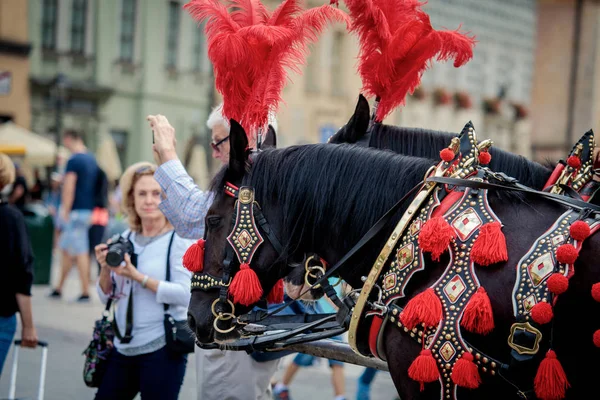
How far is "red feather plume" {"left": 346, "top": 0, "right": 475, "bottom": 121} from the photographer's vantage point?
3.34 metres

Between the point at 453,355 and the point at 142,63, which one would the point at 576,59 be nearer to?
the point at 453,355

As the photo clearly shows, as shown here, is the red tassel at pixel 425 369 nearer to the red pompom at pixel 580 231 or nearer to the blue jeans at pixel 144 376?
the red pompom at pixel 580 231

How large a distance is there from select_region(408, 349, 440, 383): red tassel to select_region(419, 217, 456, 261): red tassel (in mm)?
312

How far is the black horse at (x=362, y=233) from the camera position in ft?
7.97

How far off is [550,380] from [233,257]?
4.06 feet

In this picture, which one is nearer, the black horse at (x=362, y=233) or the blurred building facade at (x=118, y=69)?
the black horse at (x=362, y=233)

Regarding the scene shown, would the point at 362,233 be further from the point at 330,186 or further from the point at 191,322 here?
the point at 191,322

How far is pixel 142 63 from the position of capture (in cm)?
2661

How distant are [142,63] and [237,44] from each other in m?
24.2

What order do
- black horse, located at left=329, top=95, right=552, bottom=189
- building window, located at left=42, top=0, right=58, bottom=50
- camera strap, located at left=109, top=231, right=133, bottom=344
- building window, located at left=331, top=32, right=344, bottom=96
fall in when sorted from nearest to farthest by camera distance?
1. black horse, located at left=329, top=95, right=552, bottom=189
2. camera strap, located at left=109, top=231, right=133, bottom=344
3. building window, located at left=42, top=0, right=58, bottom=50
4. building window, located at left=331, top=32, right=344, bottom=96

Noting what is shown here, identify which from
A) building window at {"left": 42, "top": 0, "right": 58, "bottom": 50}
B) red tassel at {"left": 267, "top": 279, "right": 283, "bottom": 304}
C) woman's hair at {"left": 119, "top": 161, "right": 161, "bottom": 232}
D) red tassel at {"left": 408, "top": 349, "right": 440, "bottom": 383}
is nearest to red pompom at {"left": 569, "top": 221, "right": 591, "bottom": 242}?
red tassel at {"left": 408, "top": 349, "right": 440, "bottom": 383}

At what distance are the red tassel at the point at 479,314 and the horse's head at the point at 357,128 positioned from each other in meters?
1.00

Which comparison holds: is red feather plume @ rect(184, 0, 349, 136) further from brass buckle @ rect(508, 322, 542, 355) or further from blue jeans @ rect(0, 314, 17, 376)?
blue jeans @ rect(0, 314, 17, 376)

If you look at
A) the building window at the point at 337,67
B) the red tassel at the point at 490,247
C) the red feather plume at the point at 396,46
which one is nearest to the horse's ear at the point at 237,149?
the red feather plume at the point at 396,46
